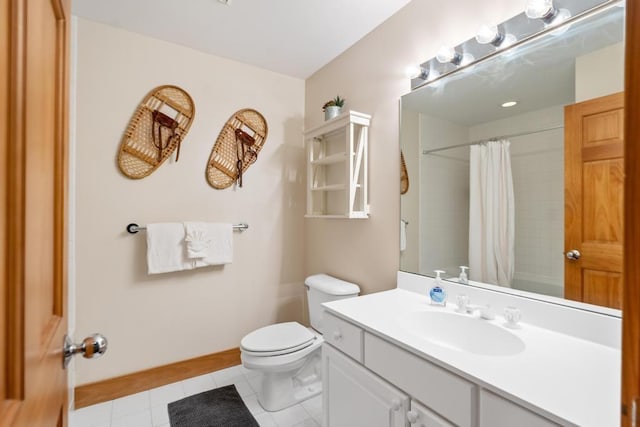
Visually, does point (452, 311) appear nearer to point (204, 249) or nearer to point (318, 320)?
point (318, 320)

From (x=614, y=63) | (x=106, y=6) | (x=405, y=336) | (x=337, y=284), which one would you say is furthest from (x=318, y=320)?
(x=106, y=6)

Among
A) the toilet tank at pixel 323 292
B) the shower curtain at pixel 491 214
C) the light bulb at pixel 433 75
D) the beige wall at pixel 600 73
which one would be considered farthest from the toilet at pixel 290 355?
the beige wall at pixel 600 73

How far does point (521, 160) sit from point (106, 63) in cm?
235

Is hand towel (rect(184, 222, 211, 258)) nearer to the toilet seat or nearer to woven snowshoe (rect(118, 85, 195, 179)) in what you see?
woven snowshoe (rect(118, 85, 195, 179))

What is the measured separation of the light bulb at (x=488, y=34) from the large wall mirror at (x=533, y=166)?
0.24 feet

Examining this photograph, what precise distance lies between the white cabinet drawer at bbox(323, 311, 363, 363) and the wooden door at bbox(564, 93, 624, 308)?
2.59 feet

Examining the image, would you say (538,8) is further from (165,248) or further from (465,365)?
(165,248)

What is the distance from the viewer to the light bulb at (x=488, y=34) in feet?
3.98

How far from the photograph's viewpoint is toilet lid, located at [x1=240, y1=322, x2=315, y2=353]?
5.46ft

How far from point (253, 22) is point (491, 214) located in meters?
1.75

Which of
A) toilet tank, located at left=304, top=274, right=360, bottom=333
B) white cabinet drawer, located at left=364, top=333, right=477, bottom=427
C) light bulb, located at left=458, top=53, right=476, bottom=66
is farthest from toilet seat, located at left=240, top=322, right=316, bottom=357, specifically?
light bulb, located at left=458, top=53, right=476, bottom=66

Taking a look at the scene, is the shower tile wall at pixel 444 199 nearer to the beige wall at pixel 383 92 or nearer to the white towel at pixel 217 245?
the beige wall at pixel 383 92

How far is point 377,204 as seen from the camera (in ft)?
6.05

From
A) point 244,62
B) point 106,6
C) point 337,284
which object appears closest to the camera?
point 106,6
